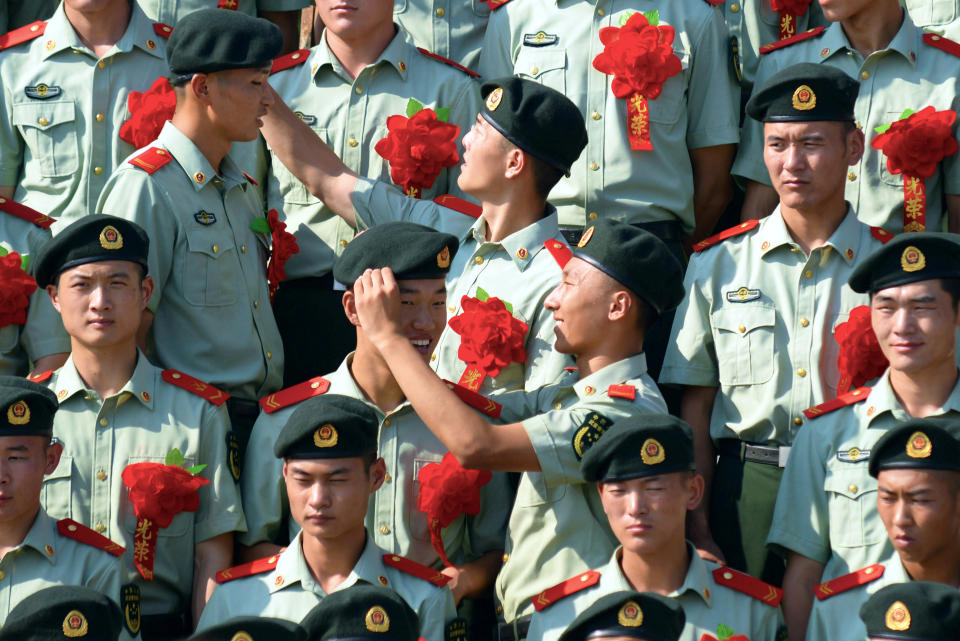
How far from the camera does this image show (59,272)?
665 centimetres

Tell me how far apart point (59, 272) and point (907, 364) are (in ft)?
10.8

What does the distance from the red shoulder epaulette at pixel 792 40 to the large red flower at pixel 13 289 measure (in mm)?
3666

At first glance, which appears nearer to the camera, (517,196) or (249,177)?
(517,196)

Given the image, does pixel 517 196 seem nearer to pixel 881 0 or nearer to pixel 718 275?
pixel 718 275

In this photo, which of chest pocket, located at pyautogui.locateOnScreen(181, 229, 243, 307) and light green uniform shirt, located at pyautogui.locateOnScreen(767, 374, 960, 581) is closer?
light green uniform shirt, located at pyautogui.locateOnScreen(767, 374, 960, 581)

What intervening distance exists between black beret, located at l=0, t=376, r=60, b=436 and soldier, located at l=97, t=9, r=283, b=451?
2.56ft

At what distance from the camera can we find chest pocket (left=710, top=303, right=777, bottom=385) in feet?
23.2

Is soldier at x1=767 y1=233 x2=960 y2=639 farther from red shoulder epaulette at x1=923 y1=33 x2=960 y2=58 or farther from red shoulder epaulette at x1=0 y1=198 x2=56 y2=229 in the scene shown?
red shoulder epaulette at x1=0 y1=198 x2=56 y2=229

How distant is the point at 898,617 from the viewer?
555 centimetres

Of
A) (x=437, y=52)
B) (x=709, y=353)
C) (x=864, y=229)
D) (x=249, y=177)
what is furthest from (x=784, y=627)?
(x=437, y=52)

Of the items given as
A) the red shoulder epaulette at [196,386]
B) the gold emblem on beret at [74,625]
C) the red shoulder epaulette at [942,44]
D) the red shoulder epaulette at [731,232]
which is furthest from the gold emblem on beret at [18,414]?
the red shoulder epaulette at [942,44]

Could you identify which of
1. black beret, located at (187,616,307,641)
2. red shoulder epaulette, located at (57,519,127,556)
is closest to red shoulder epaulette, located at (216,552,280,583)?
red shoulder epaulette, located at (57,519,127,556)

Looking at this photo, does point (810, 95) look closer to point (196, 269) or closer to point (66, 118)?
point (196, 269)

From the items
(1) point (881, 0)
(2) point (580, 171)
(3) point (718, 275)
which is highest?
(1) point (881, 0)
